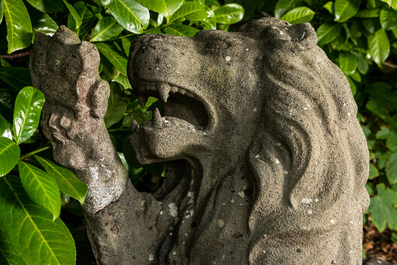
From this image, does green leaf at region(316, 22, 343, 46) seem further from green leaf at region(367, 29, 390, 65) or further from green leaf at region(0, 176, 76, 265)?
green leaf at region(0, 176, 76, 265)

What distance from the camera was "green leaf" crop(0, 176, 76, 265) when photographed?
828 millimetres

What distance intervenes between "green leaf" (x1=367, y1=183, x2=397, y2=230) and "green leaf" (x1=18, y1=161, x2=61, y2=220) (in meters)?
2.29

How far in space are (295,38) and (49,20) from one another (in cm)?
67

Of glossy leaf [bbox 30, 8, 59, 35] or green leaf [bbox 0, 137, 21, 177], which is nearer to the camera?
green leaf [bbox 0, 137, 21, 177]

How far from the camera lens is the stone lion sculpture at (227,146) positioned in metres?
0.90

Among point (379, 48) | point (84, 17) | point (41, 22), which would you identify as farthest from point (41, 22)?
point (379, 48)

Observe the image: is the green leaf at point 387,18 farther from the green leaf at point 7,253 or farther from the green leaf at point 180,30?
the green leaf at point 7,253

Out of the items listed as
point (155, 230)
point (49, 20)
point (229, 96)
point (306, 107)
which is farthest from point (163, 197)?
point (49, 20)

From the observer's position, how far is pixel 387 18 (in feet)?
6.27

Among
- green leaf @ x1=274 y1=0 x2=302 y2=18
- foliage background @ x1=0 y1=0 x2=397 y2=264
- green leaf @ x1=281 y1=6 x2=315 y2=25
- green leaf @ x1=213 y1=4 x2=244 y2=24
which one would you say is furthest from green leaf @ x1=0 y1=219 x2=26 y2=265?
green leaf @ x1=274 y1=0 x2=302 y2=18

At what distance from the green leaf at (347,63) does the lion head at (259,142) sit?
130 centimetres

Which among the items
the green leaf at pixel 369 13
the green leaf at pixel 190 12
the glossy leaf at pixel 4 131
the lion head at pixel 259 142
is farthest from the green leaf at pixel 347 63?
the glossy leaf at pixel 4 131

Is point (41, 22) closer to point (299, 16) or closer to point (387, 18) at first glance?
point (299, 16)

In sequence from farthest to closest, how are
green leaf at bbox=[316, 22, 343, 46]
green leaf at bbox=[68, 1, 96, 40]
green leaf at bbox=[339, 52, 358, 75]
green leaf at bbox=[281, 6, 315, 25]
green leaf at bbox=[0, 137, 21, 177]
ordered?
green leaf at bbox=[339, 52, 358, 75] < green leaf at bbox=[316, 22, 343, 46] < green leaf at bbox=[281, 6, 315, 25] < green leaf at bbox=[68, 1, 96, 40] < green leaf at bbox=[0, 137, 21, 177]
